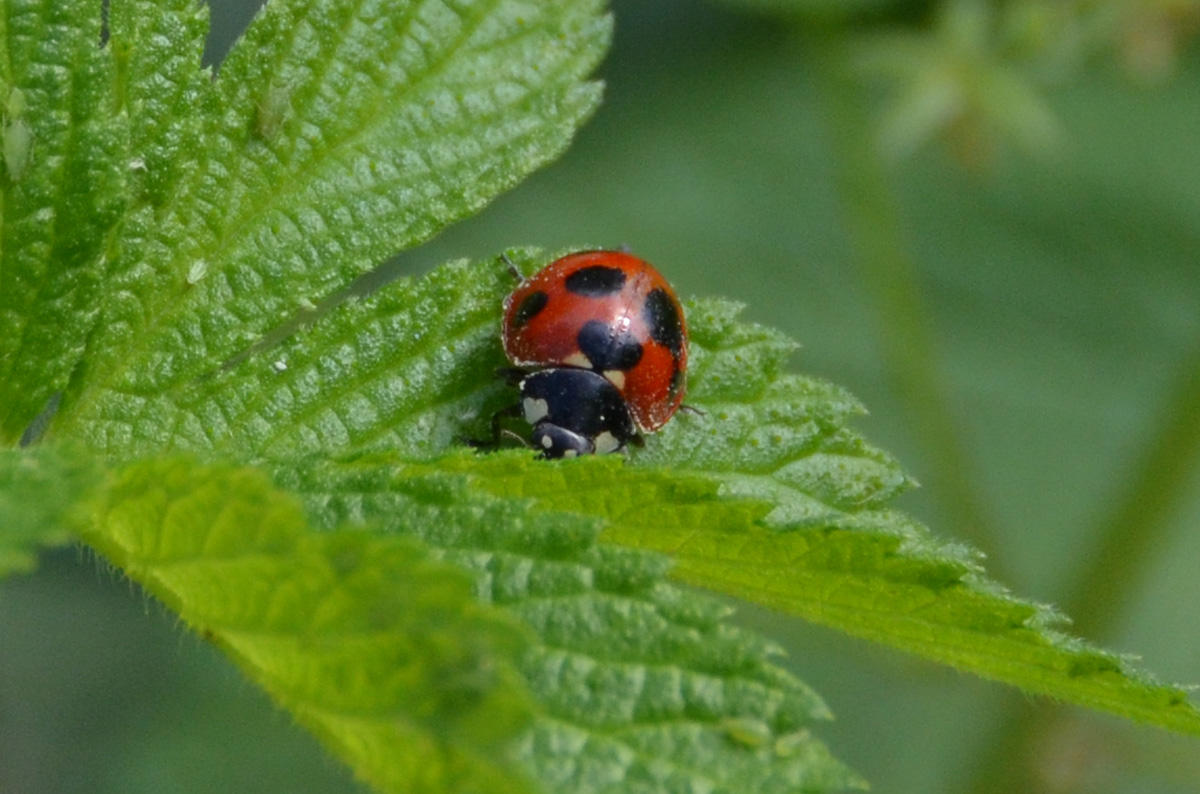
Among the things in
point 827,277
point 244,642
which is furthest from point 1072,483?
point 244,642

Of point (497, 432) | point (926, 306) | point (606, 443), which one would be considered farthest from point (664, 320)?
point (926, 306)

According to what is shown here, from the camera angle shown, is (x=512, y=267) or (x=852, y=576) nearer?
(x=852, y=576)

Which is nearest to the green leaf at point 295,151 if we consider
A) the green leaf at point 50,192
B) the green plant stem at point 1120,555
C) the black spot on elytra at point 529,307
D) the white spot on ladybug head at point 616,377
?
the green leaf at point 50,192

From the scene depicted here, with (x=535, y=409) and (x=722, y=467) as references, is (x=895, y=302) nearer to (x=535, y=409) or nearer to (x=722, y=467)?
(x=535, y=409)

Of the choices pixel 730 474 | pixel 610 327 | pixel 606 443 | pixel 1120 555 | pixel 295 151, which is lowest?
pixel 1120 555

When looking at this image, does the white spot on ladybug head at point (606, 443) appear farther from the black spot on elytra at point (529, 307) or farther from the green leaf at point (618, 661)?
the green leaf at point (618, 661)

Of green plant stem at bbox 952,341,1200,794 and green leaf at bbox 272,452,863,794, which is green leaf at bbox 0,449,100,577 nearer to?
green leaf at bbox 272,452,863,794
